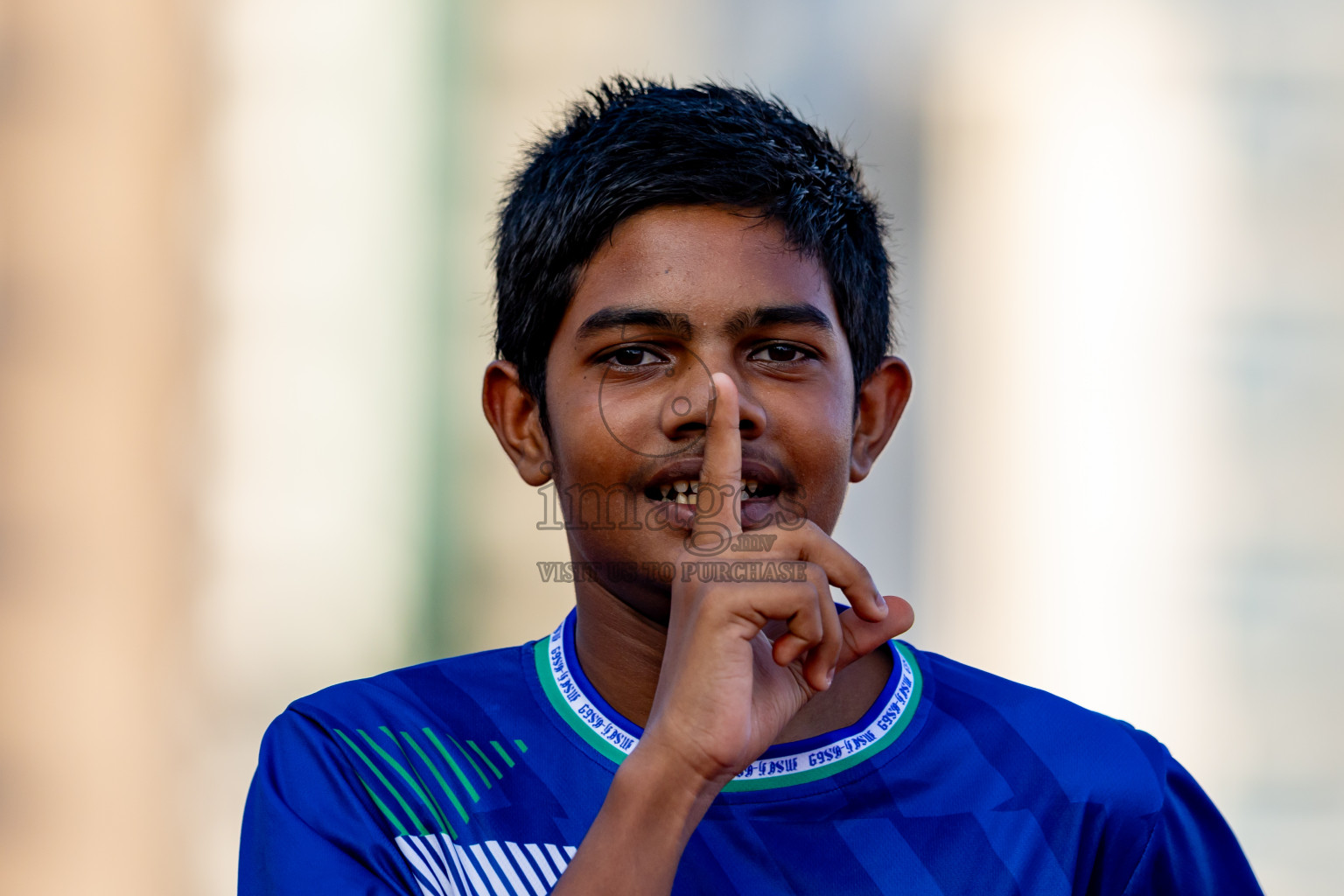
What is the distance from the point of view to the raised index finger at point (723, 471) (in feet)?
3.54

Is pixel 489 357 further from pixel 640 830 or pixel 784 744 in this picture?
pixel 640 830

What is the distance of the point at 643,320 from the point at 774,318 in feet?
0.42

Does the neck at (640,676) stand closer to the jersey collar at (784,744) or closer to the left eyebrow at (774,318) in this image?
the jersey collar at (784,744)

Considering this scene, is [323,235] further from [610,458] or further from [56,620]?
[610,458]

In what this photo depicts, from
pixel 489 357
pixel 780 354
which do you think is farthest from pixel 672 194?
pixel 489 357

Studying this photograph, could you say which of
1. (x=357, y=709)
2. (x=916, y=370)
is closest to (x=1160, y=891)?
(x=357, y=709)

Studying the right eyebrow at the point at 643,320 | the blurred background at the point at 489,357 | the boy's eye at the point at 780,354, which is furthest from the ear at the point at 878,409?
the blurred background at the point at 489,357

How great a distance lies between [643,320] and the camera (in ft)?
3.97

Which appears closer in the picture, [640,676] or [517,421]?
[640,676]

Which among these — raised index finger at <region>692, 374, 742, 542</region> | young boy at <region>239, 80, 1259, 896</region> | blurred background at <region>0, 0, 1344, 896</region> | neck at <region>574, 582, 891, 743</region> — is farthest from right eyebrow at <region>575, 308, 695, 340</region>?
blurred background at <region>0, 0, 1344, 896</region>

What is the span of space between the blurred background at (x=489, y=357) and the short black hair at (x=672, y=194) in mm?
890

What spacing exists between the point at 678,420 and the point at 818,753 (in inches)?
13.8

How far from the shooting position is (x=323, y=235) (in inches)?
90.6

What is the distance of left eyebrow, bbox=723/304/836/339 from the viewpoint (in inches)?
47.4
